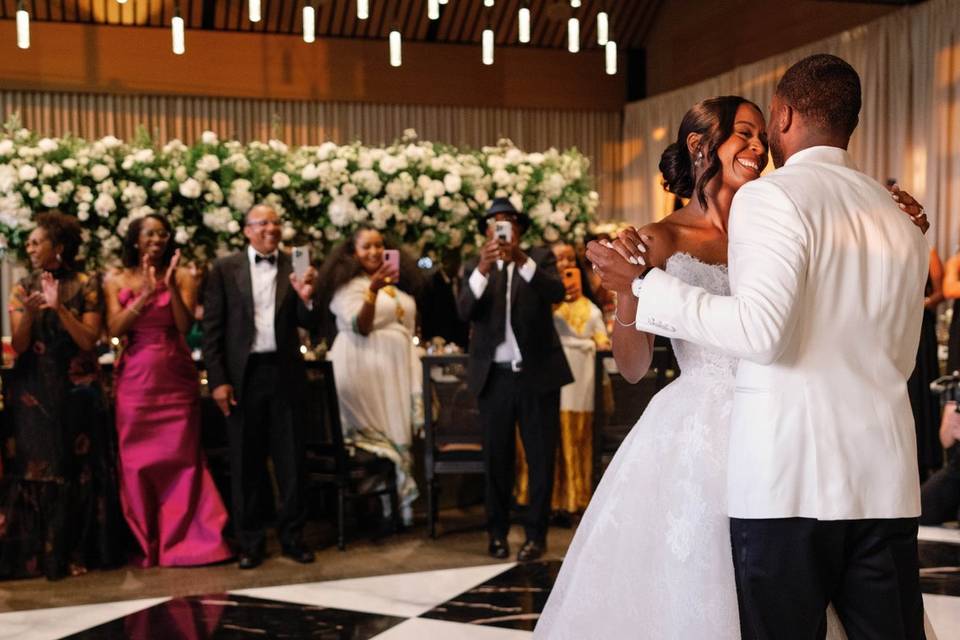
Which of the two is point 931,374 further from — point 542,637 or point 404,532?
point 542,637

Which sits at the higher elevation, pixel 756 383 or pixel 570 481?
pixel 756 383

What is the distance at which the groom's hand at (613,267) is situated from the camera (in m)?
2.21

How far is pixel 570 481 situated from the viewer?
6.37 metres

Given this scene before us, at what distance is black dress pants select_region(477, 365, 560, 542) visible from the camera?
549 centimetres

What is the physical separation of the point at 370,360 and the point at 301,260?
1.02m

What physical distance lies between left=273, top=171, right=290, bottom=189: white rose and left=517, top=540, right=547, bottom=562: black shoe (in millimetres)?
2370

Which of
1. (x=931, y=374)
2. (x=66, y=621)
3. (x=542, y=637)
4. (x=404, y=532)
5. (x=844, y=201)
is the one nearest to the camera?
(x=844, y=201)

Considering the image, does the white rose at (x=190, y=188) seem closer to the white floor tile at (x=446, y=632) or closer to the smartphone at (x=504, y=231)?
the smartphone at (x=504, y=231)

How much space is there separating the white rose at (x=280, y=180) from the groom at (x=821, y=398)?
4.66 metres

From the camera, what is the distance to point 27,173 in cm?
609

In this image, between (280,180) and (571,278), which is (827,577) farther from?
(280,180)

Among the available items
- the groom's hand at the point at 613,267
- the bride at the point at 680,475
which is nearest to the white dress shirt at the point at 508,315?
the bride at the point at 680,475

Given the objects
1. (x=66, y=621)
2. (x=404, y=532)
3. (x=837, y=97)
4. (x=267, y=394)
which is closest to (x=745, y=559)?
(x=837, y=97)

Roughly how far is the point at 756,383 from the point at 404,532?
4.42m
